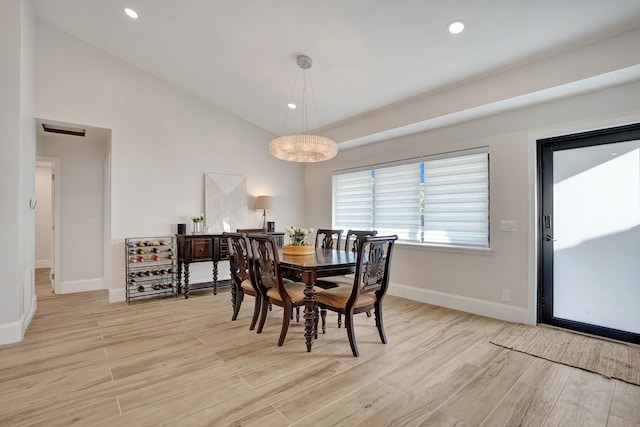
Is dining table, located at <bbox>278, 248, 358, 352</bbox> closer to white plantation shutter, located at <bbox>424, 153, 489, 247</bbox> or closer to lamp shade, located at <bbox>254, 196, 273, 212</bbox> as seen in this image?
white plantation shutter, located at <bbox>424, 153, 489, 247</bbox>

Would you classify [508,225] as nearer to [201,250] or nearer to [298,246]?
[298,246]

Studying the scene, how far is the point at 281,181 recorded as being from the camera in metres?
6.02

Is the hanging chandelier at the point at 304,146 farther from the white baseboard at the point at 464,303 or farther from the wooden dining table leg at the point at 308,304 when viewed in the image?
the white baseboard at the point at 464,303

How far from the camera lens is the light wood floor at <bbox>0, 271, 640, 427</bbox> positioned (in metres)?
1.80

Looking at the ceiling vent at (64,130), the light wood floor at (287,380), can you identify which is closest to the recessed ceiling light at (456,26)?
the light wood floor at (287,380)

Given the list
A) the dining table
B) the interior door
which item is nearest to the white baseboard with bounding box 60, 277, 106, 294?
the dining table

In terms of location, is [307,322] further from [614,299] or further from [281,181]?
[281,181]

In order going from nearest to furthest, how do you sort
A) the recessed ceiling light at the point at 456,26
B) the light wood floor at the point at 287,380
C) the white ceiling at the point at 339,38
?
the light wood floor at the point at 287,380, the white ceiling at the point at 339,38, the recessed ceiling light at the point at 456,26

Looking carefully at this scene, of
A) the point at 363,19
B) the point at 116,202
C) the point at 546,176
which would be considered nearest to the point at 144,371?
the point at 116,202

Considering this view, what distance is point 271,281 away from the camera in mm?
2867

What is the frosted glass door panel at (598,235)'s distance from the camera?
2.84m

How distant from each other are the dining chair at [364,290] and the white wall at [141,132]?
10.4 ft

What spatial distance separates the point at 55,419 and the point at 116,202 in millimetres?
3174

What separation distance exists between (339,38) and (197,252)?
3474mm
